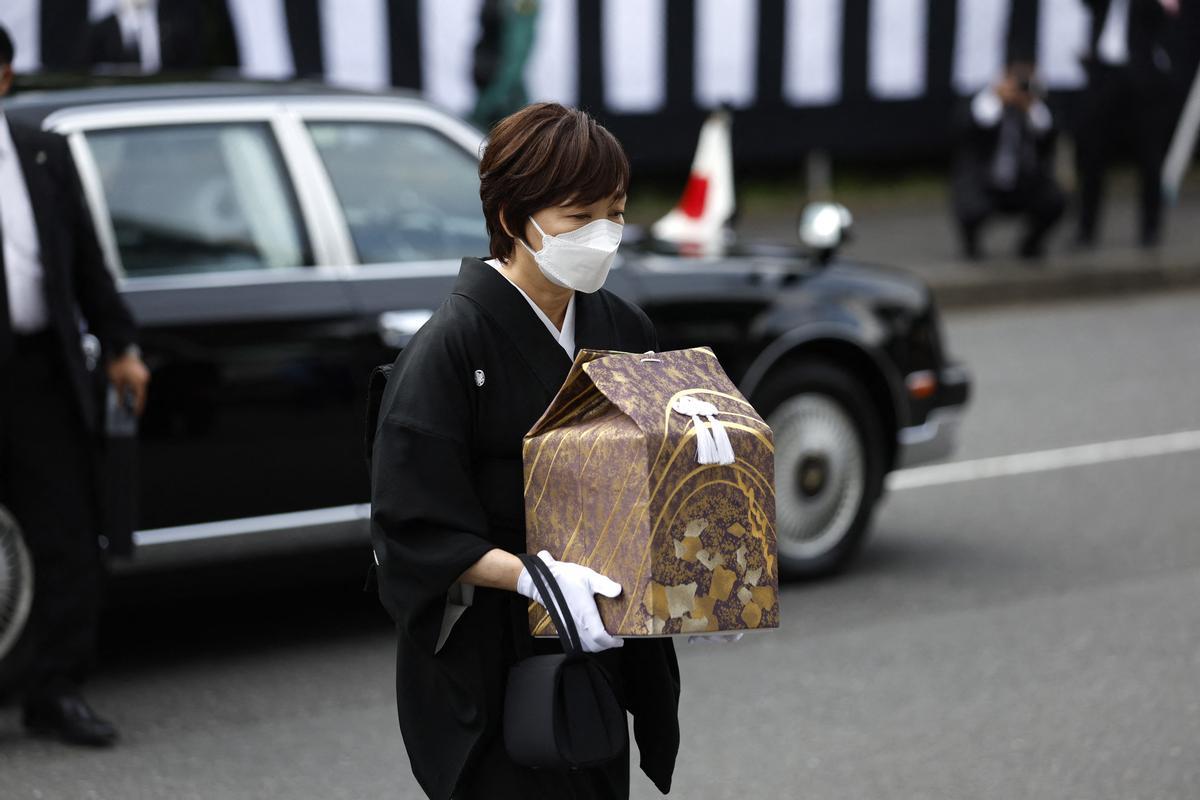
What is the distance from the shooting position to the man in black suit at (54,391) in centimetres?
458

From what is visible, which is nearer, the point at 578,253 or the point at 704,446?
the point at 704,446

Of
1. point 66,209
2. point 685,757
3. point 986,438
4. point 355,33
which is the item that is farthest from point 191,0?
point 685,757

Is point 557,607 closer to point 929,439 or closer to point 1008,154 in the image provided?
point 929,439

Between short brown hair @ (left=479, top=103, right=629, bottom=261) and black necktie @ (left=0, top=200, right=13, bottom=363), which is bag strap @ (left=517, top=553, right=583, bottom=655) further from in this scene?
black necktie @ (left=0, top=200, right=13, bottom=363)

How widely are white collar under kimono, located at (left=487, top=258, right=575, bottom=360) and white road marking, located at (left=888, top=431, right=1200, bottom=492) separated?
16.7 feet

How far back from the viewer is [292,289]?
5.40 metres

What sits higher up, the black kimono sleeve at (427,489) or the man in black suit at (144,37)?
the black kimono sleeve at (427,489)

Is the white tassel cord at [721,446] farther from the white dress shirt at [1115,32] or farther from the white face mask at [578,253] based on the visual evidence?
the white dress shirt at [1115,32]

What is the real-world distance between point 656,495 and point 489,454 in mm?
314

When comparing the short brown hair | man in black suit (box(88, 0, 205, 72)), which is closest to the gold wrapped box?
the short brown hair

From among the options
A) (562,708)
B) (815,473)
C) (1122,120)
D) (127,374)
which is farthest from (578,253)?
(1122,120)

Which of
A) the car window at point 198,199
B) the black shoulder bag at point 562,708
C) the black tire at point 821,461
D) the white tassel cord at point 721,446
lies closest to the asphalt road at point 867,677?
the black tire at point 821,461

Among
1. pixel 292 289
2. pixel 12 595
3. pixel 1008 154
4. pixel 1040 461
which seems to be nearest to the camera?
pixel 12 595

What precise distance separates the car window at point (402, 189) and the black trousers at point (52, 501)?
121 cm
